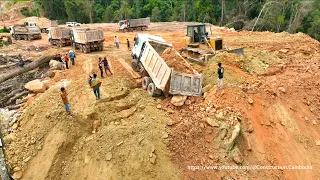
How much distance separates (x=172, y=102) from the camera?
11.1m

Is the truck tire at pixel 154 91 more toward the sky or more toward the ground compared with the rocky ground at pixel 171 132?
more toward the sky

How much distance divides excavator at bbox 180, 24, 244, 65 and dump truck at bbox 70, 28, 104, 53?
738 centimetres

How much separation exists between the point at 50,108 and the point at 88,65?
223 inches

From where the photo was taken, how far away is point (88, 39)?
19875 mm

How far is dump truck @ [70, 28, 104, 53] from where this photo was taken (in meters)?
19.9

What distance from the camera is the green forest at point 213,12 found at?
38.0 metres

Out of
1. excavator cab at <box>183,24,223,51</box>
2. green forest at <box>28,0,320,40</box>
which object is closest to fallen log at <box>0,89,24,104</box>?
excavator cab at <box>183,24,223,51</box>

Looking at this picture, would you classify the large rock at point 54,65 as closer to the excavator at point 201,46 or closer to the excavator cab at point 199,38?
the excavator at point 201,46

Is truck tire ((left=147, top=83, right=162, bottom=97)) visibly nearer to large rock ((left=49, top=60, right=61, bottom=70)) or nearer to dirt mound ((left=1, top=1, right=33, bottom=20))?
large rock ((left=49, top=60, right=61, bottom=70))

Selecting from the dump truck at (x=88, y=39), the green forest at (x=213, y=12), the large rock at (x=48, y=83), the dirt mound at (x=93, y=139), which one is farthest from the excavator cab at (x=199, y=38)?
the green forest at (x=213, y=12)

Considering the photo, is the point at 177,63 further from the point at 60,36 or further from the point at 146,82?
the point at 60,36

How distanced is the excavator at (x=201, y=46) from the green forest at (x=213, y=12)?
23641 millimetres

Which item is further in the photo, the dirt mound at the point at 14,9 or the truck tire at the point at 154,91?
the dirt mound at the point at 14,9

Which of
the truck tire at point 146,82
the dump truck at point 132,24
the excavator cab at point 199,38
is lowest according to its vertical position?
the truck tire at point 146,82
